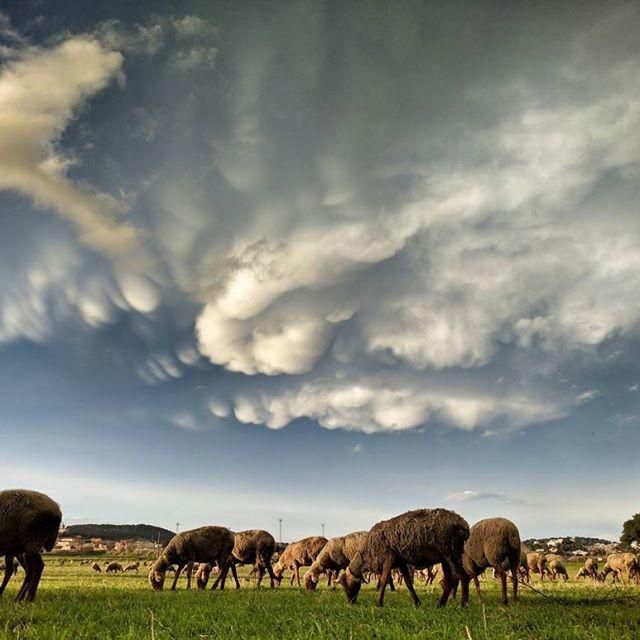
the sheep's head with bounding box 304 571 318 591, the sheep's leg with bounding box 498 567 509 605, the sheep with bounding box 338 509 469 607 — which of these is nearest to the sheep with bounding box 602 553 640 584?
the sheep's head with bounding box 304 571 318 591

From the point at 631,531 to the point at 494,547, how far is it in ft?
249

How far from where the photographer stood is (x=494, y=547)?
54.2 ft

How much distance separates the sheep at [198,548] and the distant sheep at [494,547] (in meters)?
13.4

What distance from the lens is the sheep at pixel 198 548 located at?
2603cm

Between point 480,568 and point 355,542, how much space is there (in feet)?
26.0

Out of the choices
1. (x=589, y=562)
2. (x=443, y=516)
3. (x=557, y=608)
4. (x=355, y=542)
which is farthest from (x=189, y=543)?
(x=589, y=562)

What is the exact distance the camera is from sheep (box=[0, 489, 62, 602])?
13.4 m

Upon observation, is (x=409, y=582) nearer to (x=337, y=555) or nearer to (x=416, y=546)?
(x=416, y=546)

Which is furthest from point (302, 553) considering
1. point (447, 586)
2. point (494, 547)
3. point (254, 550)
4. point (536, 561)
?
point (447, 586)

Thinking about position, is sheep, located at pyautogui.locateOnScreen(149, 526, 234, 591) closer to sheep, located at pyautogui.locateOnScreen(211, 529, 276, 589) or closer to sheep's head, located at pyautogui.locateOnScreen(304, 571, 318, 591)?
sheep, located at pyautogui.locateOnScreen(211, 529, 276, 589)

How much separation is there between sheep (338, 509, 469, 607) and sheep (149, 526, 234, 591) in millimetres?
12028

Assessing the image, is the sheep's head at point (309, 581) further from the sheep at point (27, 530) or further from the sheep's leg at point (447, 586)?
the sheep at point (27, 530)

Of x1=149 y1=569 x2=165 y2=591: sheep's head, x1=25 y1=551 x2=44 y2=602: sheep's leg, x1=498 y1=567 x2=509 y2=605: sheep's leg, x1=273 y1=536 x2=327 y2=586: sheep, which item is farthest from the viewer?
x1=273 y1=536 x2=327 y2=586: sheep

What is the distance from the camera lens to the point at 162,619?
32.9ft
